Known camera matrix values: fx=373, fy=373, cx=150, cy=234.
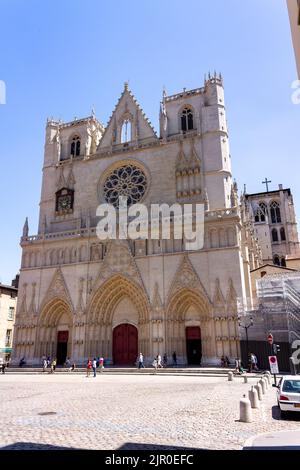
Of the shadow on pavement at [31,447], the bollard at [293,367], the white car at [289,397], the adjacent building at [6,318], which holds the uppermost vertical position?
the adjacent building at [6,318]

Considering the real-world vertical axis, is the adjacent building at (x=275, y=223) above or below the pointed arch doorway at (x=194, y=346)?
above

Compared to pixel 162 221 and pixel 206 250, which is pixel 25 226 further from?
pixel 206 250

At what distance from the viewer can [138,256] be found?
113ft

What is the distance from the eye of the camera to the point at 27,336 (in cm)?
3650

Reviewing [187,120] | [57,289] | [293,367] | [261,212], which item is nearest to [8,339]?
[57,289]

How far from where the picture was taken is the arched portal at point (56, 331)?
36281mm

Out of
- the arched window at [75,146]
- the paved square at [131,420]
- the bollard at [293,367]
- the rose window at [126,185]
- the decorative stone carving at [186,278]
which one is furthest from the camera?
the arched window at [75,146]

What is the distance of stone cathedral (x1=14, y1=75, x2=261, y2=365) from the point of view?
31.8 m

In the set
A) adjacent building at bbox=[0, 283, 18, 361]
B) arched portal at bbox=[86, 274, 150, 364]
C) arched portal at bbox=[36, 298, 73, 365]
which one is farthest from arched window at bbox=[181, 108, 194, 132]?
adjacent building at bbox=[0, 283, 18, 361]

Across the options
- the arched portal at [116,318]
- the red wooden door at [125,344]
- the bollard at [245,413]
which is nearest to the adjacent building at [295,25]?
the bollard at [245,413]

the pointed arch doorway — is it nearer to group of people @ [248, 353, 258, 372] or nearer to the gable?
group of people @ [248, 353, 258, 372]

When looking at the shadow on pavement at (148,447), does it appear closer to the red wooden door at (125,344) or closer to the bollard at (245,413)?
the bollard at (245,413)

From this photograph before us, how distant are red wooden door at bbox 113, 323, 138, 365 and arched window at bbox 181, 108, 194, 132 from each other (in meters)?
21.2

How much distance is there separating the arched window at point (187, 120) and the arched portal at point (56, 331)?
71.8ft
